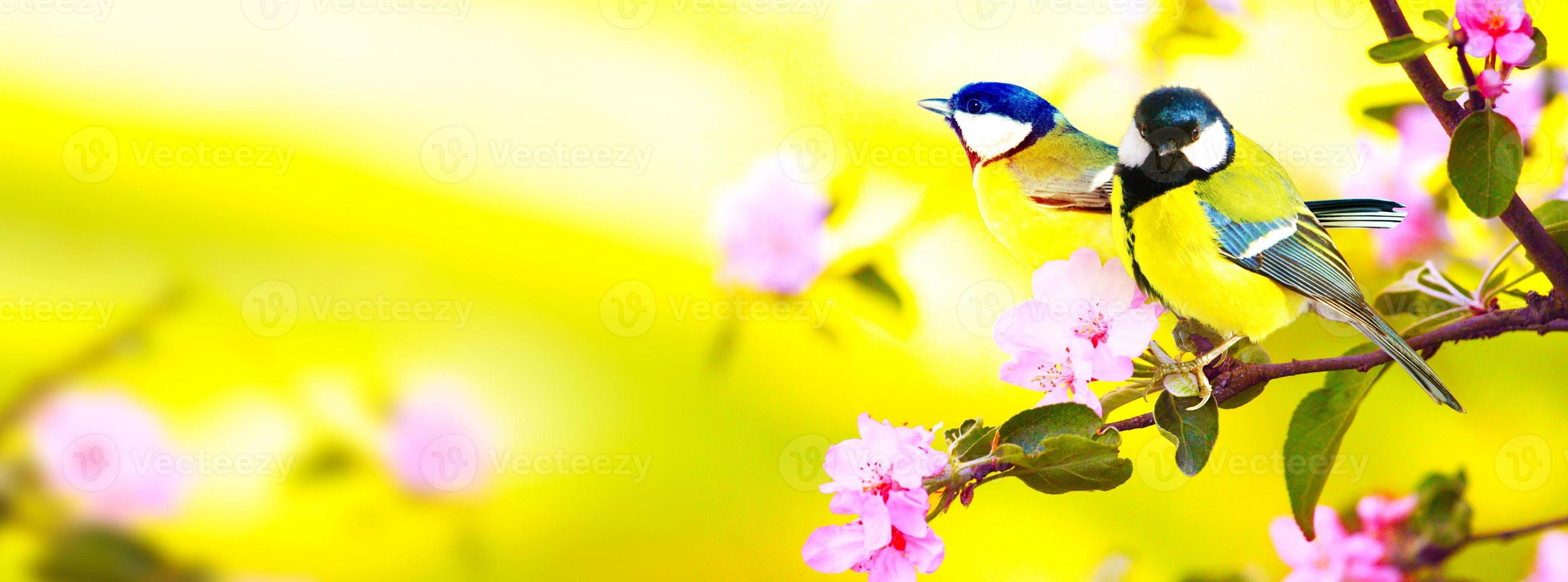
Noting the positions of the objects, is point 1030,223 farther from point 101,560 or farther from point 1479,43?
point 101,560

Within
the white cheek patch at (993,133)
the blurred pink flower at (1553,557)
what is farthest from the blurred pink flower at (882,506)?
the blurred pink flower at (1553,557)

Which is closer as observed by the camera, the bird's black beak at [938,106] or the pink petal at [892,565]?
the pink petal at [892,565]

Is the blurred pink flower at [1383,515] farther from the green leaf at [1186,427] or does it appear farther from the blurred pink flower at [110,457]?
the blurred pink flower at [110,457]

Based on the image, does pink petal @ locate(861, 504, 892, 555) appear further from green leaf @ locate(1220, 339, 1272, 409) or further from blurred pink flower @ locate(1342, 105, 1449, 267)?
blurred pink flower @ locate(1342, 105, 1449, 267)

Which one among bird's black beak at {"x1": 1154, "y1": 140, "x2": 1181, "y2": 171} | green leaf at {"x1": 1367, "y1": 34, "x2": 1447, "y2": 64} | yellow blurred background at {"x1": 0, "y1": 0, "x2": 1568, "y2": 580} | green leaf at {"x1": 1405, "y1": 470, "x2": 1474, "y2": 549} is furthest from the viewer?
yellow blurred background at {"x1": 0, "y1": 0, "x2": 1568, "y2": 580}

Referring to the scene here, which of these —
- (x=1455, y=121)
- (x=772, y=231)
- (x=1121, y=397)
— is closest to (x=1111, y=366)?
(x=1121, y=397)

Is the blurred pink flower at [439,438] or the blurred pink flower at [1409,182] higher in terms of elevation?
the blurred pink flower at [1409,182]

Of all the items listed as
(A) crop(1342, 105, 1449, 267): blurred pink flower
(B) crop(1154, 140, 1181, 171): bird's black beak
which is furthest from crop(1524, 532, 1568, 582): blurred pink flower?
(B) crop(1154, 140, 1181, 171): bird's black beak

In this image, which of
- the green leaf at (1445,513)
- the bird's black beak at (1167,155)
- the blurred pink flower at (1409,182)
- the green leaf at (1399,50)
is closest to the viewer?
the green leaf at (1399,50)
